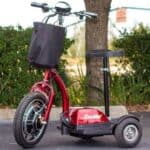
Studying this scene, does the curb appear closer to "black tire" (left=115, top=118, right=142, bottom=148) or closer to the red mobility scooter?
"black tire" (left=115, top=118, right=142, bottom=148)

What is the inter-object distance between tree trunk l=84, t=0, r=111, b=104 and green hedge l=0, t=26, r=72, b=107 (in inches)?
32.3

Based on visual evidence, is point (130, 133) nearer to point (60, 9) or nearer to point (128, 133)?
point (128, 133)

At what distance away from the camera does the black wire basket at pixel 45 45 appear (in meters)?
6.52

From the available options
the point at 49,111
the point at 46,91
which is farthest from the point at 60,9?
the point at 49,111

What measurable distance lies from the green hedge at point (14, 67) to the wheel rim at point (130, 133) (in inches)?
109

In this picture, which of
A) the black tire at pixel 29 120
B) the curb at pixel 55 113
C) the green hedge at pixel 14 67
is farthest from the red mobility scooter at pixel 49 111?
the green hedge at pixel 14 67

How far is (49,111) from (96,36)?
3076mm

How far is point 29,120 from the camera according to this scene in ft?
21.7

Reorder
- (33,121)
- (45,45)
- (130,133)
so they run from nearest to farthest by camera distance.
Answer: (45,45) < (33,121) < (130,133)

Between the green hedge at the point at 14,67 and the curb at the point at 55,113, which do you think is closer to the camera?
the curb at the point at 55,113

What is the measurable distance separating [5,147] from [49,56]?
118 centimetres

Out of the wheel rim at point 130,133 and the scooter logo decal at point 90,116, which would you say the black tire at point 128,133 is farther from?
the scooter logo decal at point 90,116

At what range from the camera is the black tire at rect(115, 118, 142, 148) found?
6.83 m

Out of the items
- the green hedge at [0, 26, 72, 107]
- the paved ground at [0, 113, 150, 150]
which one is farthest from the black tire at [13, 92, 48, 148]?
the green hedge at [0, 26, 72, 107]
